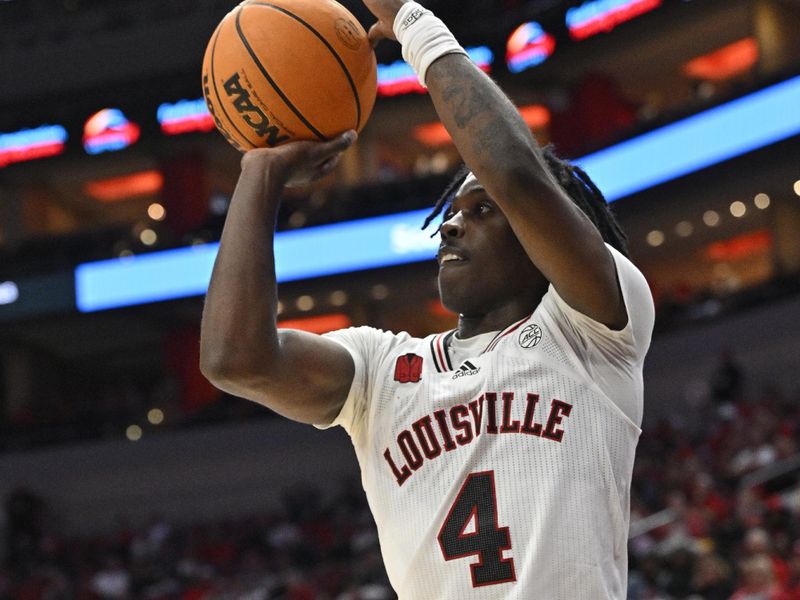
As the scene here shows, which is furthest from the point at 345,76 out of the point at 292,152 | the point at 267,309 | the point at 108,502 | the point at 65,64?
the point at 65,64

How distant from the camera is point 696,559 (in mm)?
8430

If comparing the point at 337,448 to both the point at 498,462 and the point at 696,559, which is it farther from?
the point at 498,462

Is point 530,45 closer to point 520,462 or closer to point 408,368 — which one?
point 408,368

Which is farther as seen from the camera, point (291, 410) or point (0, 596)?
point (0, 596)

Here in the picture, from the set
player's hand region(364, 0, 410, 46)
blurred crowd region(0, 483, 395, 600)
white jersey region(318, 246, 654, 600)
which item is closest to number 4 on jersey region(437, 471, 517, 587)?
white jersey region(318, 246, 654, 600)

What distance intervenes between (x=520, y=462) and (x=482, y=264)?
1.67 ft

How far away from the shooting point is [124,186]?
85.3ft

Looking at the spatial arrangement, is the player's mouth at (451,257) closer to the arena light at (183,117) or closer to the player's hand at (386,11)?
the player's hand at (386,11)

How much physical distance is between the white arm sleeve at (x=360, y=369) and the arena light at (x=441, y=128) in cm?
2041

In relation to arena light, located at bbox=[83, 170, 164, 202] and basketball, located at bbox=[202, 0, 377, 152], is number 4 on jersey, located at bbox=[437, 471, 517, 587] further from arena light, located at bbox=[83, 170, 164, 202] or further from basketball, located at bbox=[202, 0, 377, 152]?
arena light, located at bbox=[83, 170, 164, 202]

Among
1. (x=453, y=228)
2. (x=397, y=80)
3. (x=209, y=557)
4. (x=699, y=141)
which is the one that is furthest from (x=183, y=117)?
(x=453, y=228)

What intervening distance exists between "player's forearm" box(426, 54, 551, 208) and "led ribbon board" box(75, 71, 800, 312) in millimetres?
14849

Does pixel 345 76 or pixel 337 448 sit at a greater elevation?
pixel 345 76

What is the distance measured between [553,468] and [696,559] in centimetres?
645
